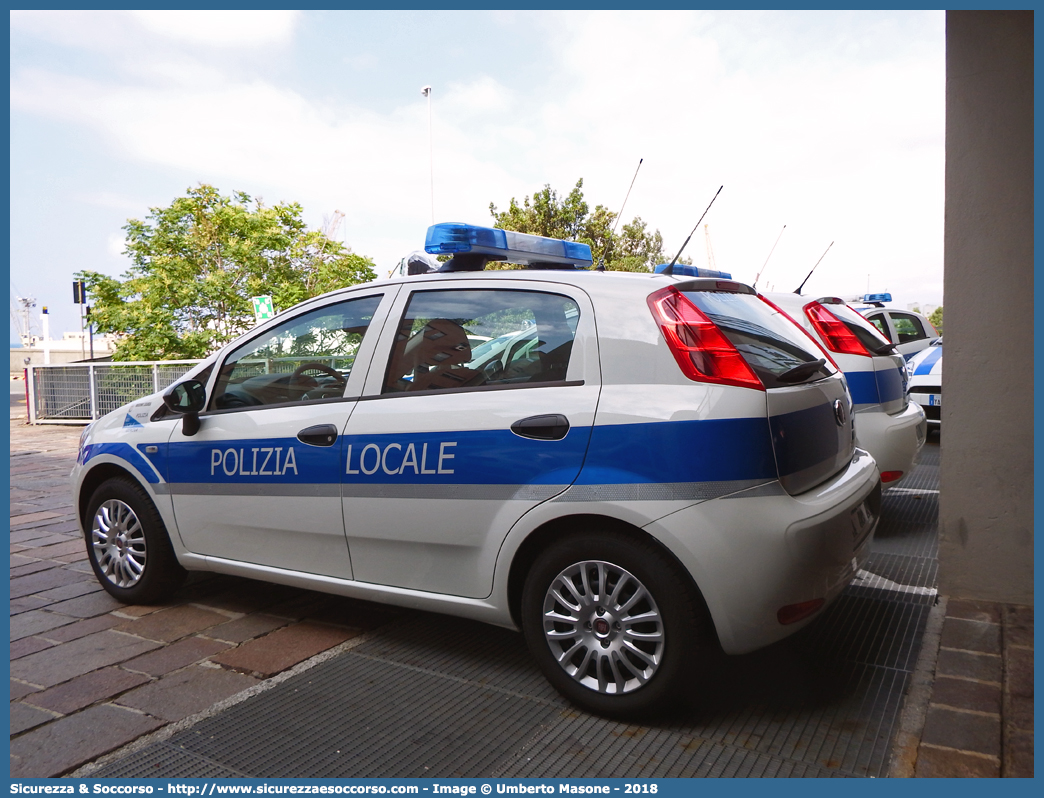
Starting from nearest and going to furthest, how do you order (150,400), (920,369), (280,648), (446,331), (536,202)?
(446,331)
(280,648)
(150,400)
(920,369)
(536,202)

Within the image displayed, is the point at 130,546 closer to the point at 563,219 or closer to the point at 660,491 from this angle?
the point at 660,491

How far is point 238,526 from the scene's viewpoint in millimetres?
3855

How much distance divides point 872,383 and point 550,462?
10.6ft

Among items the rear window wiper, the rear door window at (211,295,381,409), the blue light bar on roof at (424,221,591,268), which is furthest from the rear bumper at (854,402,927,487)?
the rear door window at (211,295,381,409)

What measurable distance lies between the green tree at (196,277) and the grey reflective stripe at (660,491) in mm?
22697

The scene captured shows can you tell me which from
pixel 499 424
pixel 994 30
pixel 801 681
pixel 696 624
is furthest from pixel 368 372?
pixel 994 30

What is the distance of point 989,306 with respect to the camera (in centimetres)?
386

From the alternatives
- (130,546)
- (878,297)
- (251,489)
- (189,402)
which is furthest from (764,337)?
(878,297)

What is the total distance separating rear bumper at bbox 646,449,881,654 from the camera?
2643 millimetres

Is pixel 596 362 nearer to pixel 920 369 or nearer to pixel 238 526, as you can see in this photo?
pixel 238 526

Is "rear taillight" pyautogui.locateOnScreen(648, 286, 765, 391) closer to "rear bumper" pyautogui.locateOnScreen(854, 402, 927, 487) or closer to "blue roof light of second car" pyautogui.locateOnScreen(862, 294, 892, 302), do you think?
"rear bumper" pyautogui.locateOnScreen(854, 402, 927, 487)

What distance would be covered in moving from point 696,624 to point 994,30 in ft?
10.3

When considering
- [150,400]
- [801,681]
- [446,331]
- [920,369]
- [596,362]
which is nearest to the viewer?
[596,362]

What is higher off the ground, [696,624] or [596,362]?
[596,362]
